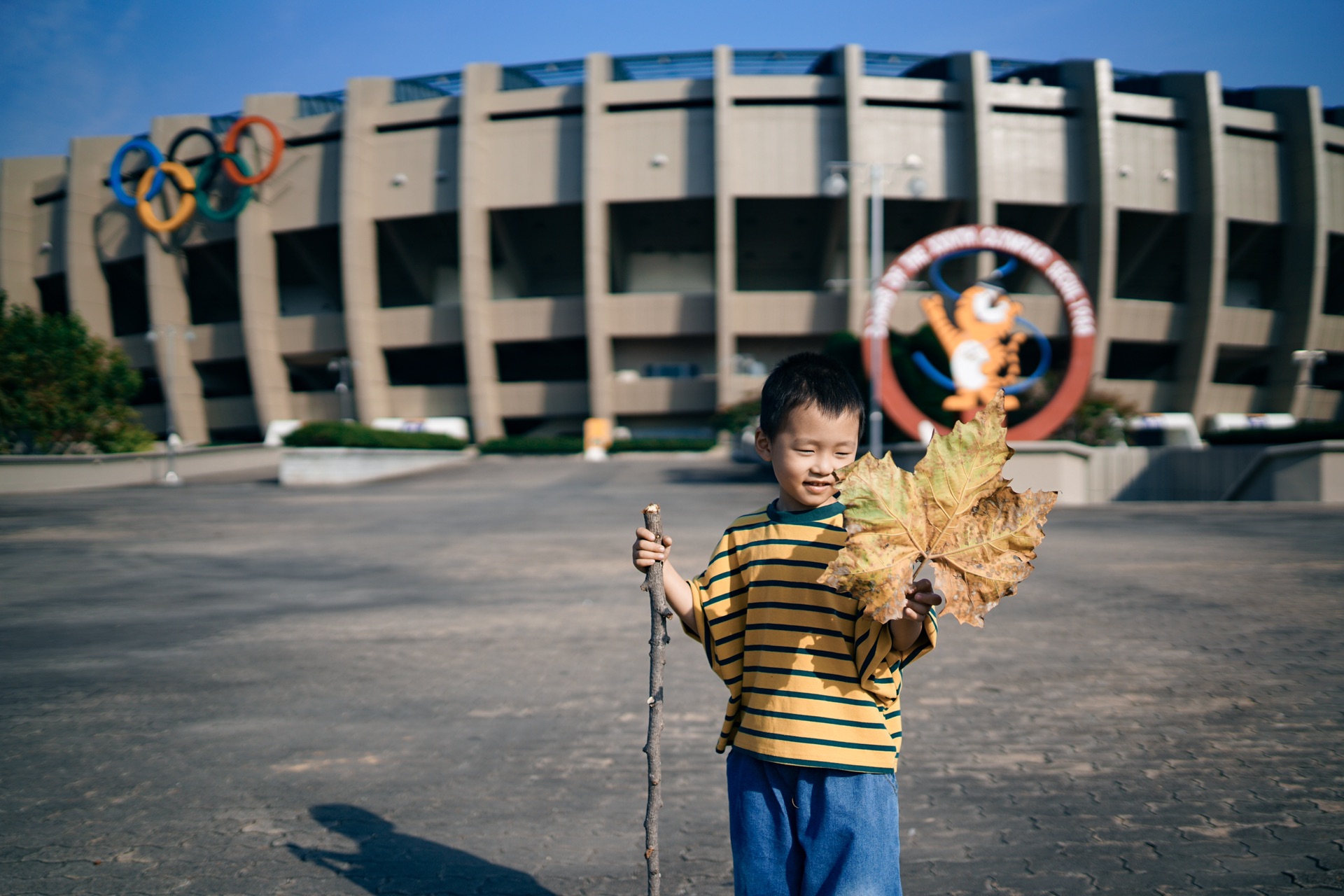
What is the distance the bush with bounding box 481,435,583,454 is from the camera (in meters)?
45.4

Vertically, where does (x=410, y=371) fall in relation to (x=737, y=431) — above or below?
above

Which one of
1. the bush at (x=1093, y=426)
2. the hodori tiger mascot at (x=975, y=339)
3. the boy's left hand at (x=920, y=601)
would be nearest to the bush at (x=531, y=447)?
the bush at (x=1093, y=426)

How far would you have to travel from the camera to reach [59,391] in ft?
93.0

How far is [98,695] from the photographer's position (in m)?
4.87

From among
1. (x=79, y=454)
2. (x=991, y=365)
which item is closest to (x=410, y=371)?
(x=79, y=454)

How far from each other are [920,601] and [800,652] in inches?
13.7

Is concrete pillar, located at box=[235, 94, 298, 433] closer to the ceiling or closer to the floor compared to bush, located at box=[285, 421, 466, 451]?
closer to the ceiling

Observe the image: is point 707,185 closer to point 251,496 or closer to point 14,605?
point 251,496

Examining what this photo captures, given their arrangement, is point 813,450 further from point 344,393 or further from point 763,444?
point 344,393

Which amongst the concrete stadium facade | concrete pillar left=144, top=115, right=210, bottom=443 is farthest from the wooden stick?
concrete pillar left=144, top=115, right=210, bottom=443

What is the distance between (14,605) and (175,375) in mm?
50071

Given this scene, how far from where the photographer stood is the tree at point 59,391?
27.5m

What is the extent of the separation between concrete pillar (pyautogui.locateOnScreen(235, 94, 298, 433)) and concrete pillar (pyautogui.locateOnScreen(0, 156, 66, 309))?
18.1 m

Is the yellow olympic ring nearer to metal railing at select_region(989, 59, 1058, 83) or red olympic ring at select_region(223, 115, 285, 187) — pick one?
red olympic ring at select_region(223, 115, 285, 187)
